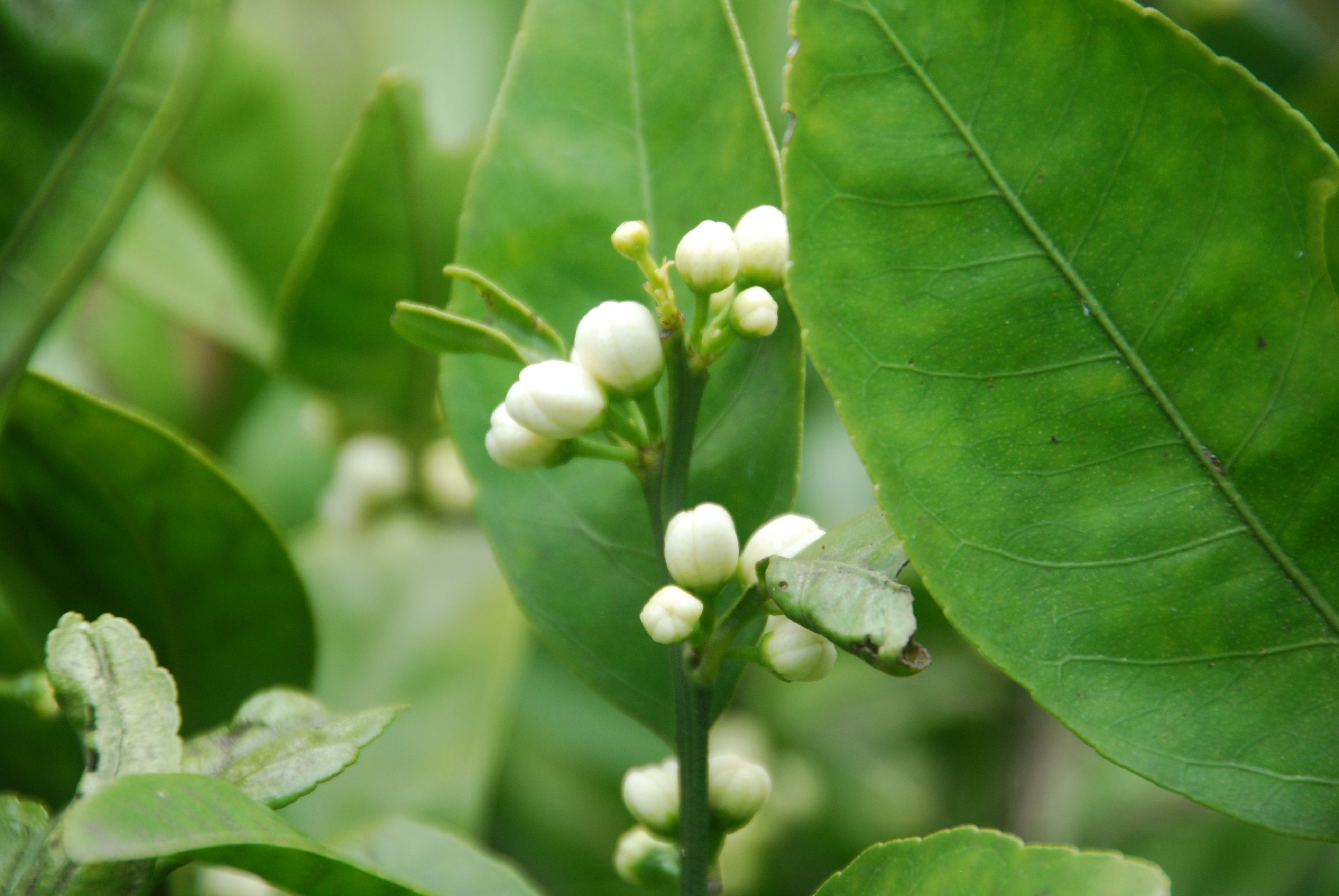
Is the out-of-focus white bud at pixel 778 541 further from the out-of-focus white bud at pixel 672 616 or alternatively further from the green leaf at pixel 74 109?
the green leaf at pixel 74 109

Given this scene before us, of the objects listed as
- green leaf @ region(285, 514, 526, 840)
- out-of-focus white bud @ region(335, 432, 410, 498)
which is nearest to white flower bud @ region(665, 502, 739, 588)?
green leaf @ region(285, 514, 526, 840)

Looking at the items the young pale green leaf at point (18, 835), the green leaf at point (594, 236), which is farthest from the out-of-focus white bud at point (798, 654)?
the young pale green leaf at point (18, 835)

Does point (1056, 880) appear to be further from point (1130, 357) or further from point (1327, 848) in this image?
point (1327, 848)

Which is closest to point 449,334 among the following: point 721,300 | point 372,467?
point 721,300

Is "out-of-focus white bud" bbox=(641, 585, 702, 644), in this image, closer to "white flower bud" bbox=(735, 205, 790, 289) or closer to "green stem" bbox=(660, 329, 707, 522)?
"green stem" bbox=(660, 329, 707, 522)

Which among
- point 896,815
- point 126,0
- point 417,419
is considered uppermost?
point 126,0

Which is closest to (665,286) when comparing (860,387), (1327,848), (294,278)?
(860,387)
